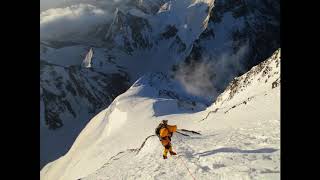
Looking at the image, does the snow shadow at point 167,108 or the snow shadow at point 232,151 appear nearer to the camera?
the snow shadow at point 232,151

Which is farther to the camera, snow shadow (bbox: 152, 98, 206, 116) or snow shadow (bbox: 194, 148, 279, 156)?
snow shadow (bbox: 152, 98, 206, 116)

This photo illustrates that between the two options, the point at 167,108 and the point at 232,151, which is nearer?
the point at 232,151

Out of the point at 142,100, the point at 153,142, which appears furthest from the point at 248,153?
the point at 142,100
